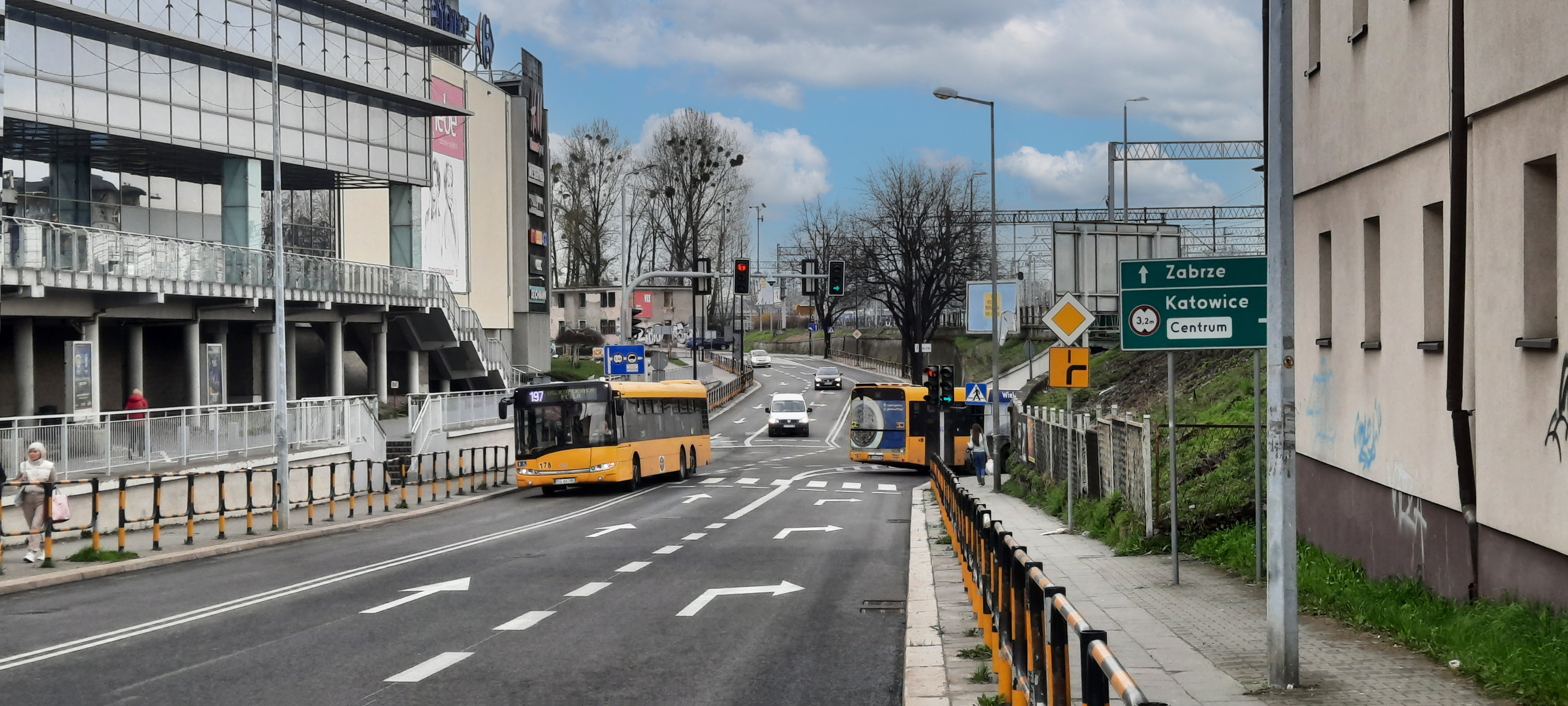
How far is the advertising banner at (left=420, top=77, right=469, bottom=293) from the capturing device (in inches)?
2448

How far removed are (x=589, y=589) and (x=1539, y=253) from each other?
990cm

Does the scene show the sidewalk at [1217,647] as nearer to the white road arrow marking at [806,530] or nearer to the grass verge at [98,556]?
the white road arrow marking at [806,530]

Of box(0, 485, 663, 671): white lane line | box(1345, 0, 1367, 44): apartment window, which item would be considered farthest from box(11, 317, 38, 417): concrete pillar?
box(1345, 0, 1367, 44): apartment window

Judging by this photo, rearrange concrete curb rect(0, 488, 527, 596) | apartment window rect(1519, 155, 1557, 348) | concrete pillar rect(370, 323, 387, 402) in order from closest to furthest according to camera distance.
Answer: apartment window rect(1519, 155, 1557, 348) < concrete curb rect(0, 488, 527, 596) < concrete pillar rect(370, 323, 387, 402)

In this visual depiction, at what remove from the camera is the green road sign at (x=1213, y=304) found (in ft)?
39.3

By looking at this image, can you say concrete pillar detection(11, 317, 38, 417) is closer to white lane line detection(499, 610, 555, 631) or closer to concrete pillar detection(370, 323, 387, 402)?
concrete pillar detection(370, 323, 387, 402)

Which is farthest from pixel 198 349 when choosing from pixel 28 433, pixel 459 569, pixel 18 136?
pixel 459 569

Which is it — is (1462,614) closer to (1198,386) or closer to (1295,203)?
(1295,203)

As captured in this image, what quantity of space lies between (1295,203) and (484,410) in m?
32.3

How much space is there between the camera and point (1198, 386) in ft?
105

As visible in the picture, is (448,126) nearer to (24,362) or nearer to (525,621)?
(24,362)

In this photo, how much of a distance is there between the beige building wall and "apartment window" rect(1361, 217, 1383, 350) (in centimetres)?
2

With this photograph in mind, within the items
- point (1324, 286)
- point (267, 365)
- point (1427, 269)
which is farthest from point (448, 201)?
point (1427, 269)

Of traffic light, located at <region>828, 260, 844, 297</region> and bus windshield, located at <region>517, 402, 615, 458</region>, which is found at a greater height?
traffic light, located at <region>828, 260, 844, 297</region>
